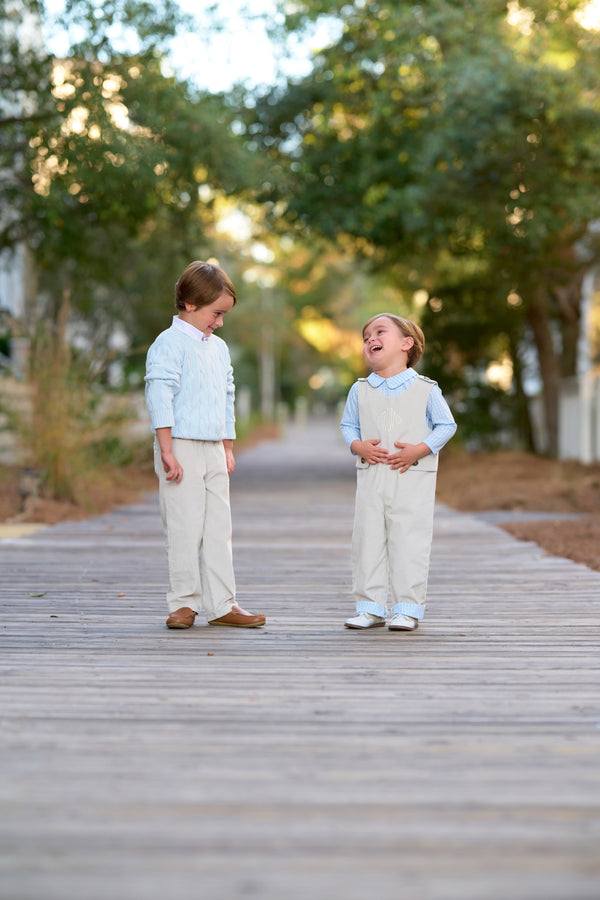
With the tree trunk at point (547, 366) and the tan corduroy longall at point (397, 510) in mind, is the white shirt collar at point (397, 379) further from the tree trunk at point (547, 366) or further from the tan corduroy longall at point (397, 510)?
the tree trunk at point (547, 366)

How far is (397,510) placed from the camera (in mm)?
4484

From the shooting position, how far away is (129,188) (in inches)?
469

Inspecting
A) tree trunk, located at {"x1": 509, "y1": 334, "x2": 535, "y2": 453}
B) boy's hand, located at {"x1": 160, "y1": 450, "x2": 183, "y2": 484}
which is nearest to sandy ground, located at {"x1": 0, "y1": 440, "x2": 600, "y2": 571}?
tree trunk, located at {"x1": 509, "y1": 334, "x2": 535, "y2": 453}

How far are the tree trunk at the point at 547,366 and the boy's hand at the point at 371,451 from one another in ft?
39.4

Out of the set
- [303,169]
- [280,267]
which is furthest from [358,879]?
[280,267]

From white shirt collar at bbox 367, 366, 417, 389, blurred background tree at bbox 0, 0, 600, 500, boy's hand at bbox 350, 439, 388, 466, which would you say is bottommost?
boy's hand at bbox 350, 439, 388, 466

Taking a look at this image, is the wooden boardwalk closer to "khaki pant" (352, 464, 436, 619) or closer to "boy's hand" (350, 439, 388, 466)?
"khaki pant" (352, 464, 436, 619)

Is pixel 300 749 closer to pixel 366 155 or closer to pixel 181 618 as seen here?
pixel 181 618

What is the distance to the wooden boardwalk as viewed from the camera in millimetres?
2092

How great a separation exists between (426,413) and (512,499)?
615cm

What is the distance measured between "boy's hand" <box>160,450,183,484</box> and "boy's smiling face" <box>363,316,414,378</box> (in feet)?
2.93

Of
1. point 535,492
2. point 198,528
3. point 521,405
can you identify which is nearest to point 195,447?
point 198,528

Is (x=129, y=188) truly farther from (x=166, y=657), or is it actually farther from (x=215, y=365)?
(x=166, y=657)

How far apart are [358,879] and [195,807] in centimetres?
50
